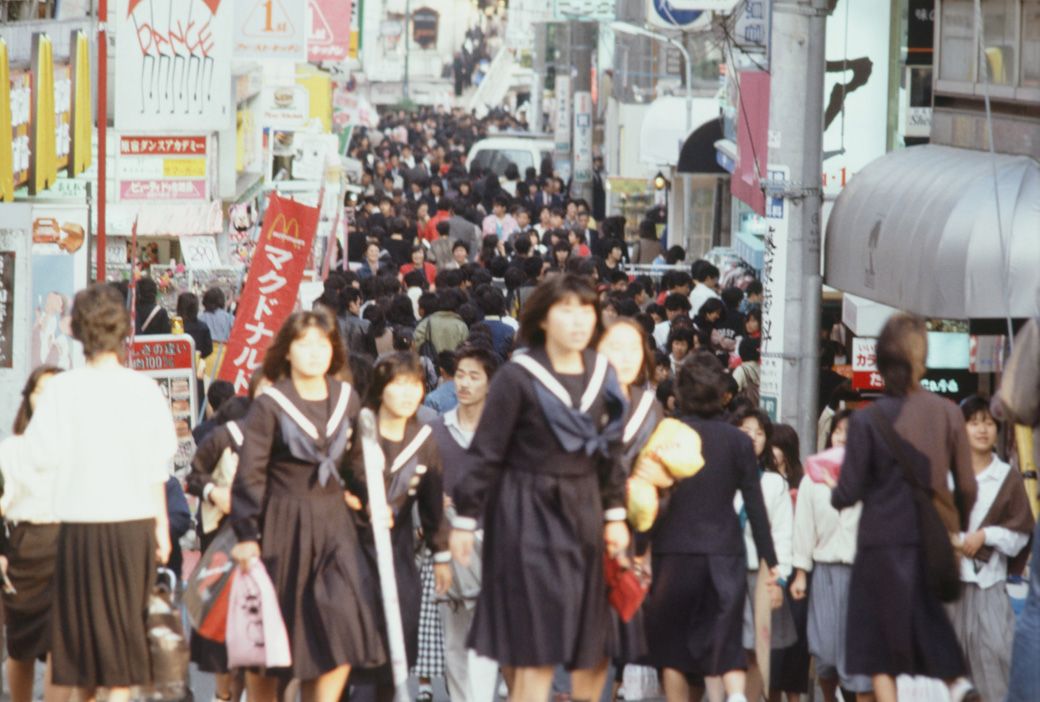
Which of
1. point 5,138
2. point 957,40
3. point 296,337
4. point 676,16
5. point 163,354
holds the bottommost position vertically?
point 163,354

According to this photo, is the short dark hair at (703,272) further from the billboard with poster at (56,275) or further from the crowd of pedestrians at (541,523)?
the crowd of pedestrians at (541,523)

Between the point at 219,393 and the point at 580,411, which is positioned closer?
the point at 580,411

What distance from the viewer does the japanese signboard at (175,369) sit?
544 inches

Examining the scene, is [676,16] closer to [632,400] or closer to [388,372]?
[388,372]

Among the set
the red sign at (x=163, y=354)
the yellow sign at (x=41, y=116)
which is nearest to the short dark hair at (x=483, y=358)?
the red sign at (x=163, y=354)

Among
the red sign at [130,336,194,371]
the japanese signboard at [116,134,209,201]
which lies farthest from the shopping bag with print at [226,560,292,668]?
the japanese signboard at [116,134,209,201]

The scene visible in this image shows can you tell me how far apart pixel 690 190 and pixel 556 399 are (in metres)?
24.3

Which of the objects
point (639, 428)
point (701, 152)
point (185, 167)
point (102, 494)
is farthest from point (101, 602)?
point (701, 152)

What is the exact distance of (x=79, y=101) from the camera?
17.8 meters

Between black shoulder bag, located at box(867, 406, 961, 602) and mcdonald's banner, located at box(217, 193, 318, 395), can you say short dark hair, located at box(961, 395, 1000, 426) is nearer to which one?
black shoulder bag, located at box(867, 406, 961, 602)

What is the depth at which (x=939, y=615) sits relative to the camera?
7.46 meters

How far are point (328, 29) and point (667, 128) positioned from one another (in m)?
5.84

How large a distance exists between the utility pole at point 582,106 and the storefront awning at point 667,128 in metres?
6.68

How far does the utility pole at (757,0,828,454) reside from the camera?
11.7m
